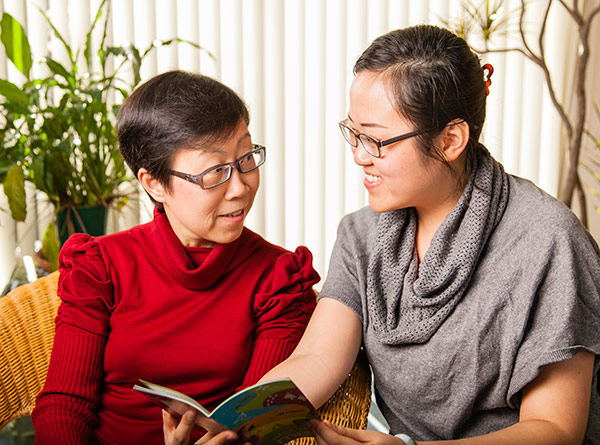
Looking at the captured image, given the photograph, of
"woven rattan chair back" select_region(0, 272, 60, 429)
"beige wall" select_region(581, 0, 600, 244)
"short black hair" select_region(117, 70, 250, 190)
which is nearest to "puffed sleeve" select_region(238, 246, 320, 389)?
"short black hair" select_region(117, 70, 250, 190)

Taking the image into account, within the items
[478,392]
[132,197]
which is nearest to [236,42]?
[132,197]

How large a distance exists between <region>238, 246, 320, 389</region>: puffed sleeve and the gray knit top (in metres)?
0.07

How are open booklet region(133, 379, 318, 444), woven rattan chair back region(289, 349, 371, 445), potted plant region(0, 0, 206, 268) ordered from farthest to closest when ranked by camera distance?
potted plant region(0, 0, 206, 268) < woven rattan chair back region(289, 349, 371, 445) < open booklet region(133, 379, 318, 444)

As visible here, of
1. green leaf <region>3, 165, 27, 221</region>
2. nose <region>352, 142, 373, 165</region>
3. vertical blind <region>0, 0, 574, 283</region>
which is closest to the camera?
nose <region>352, 142, 373, 165</region>

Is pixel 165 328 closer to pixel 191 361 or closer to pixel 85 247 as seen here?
pixel 191 361

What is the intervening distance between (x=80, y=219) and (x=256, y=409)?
69.0 inches

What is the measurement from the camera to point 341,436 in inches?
46.9

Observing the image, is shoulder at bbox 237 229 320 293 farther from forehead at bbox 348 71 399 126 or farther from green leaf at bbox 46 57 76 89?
green leaf at bbox 46 57 76 89

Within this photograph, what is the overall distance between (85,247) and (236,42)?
1763mm

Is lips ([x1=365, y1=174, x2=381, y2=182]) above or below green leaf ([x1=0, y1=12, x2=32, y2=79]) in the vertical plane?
below

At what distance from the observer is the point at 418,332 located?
1.40m

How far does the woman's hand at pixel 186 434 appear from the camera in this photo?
1143mm

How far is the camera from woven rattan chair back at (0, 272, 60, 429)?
5.53 feet

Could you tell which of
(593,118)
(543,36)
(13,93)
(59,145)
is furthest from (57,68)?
(593,118)
